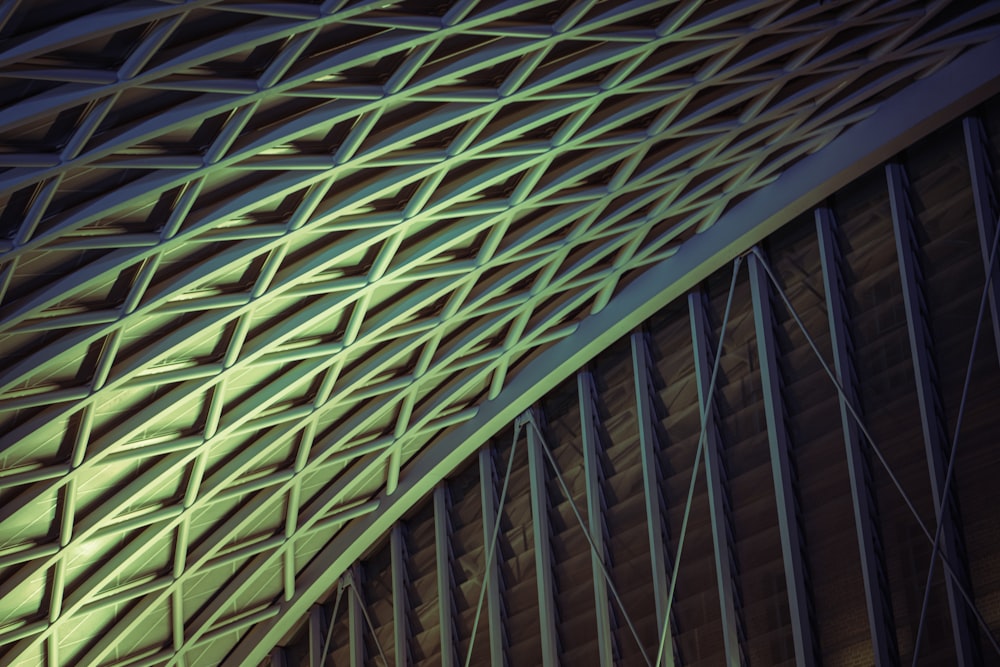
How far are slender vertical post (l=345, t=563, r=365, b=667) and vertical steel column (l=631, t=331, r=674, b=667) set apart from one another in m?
12.5

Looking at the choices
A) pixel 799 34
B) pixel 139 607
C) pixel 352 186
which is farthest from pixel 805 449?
pixel 139 607

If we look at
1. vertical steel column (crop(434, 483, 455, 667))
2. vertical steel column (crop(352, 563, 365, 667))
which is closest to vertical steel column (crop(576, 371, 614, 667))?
vertical steel column (crop(434, 483, 455, 667))

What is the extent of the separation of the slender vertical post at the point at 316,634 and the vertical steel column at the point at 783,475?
62.1 feet

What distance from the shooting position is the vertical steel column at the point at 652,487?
34.9 metres

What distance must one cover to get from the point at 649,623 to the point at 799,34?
1656 cm

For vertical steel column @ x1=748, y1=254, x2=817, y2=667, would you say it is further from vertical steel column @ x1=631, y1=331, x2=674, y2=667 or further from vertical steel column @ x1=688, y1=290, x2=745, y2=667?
vertical steel column @ x1=631, y1=331, x2=674, y2=667

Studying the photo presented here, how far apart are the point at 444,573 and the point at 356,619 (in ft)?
14.6

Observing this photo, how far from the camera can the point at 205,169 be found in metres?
24.6

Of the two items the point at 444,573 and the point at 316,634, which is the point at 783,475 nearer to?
the point at 444,573

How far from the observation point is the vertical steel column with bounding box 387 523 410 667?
42.1m

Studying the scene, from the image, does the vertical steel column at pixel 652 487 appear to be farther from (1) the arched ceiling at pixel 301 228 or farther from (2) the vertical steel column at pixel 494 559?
(2) the vertical steel column at pixel 494 559

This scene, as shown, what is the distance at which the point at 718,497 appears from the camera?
34.2 meters

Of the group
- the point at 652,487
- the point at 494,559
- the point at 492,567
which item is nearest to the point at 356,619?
the point at 492,567

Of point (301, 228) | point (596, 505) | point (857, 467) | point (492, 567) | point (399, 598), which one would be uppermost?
point (301, 228)
